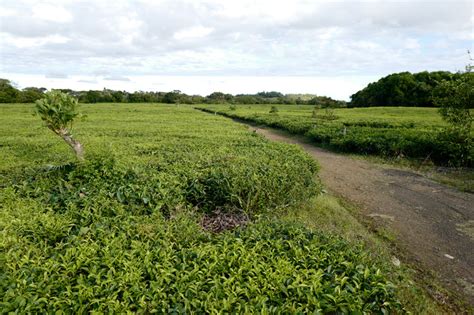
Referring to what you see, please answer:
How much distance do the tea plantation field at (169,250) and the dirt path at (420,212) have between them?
1.97 meters

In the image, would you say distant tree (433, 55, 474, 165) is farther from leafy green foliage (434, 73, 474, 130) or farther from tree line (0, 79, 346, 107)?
tree line (0, 79, 346, 107)

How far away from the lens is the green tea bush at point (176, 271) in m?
2.71

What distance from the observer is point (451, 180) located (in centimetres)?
971

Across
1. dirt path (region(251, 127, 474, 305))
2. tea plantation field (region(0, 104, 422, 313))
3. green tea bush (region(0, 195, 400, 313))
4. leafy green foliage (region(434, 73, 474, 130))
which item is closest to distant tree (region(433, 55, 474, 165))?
leafy green foliage (region(434, 73, 474, 130))

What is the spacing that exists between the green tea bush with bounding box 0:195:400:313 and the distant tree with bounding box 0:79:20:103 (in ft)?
207

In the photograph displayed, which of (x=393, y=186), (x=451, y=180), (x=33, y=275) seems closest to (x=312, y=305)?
(x=33, y=275)

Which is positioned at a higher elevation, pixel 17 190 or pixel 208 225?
pixel 17 190

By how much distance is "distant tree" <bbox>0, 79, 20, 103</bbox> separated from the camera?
54.3 metres

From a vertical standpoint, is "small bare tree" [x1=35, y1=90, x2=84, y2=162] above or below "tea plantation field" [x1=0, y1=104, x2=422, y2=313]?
above

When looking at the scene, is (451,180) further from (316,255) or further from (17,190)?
(17,190)

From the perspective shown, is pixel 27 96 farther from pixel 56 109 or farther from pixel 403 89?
pixel 403 89

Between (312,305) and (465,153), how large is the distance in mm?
11662

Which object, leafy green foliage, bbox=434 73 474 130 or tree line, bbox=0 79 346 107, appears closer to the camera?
leafy green foliage, bbox=434 73 474 130

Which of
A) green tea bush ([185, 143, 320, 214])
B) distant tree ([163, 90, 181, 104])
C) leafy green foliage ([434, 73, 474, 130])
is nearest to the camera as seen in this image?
green tea bush ([185, 143, 320, 214])
